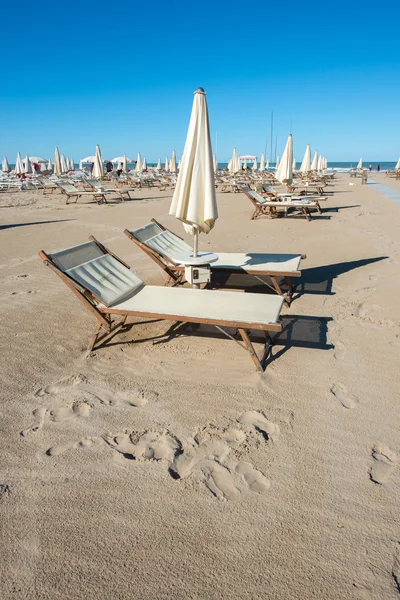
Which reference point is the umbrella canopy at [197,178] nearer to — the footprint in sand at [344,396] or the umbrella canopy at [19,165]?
the footprint in sand at [344,396]

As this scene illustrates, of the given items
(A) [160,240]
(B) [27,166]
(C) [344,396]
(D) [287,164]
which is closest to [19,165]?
(B) [27,166]

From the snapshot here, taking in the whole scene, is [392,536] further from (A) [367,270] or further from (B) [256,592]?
(A) [367,270]

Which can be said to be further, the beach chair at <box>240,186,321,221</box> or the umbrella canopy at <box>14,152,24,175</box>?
the umbrella canopy at <box>14,152,24,175</box>

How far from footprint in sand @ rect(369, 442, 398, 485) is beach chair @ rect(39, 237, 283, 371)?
1.05 meters

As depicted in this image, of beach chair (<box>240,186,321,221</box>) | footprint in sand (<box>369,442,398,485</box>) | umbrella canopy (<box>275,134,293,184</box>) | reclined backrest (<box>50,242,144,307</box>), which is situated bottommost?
footprint in sand (<box>369,442,398,485</box>)

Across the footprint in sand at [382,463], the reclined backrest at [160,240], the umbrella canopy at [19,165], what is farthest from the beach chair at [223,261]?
the umbrella canopy at [19,165]

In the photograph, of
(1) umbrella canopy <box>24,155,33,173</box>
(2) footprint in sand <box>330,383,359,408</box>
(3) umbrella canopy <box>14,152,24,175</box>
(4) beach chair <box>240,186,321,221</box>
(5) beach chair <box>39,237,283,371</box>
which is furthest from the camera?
(1) umbrella canopy <box>24,155,33,173</box>

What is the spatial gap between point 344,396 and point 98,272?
2474 millimetres

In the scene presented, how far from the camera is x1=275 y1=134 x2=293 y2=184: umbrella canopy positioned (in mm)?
13016

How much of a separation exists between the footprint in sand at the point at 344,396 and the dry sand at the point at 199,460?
0.5 inches

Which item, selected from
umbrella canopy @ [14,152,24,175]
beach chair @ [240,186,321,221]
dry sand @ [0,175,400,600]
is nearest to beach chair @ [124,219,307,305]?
dry sand @ [0,175,400,600]

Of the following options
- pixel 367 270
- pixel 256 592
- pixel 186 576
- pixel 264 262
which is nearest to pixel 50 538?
pixel 186 576

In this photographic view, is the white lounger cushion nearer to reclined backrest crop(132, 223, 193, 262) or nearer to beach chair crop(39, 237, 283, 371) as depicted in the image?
beach chair crop(39, 237, 283, 371)

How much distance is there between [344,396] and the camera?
302 cm
